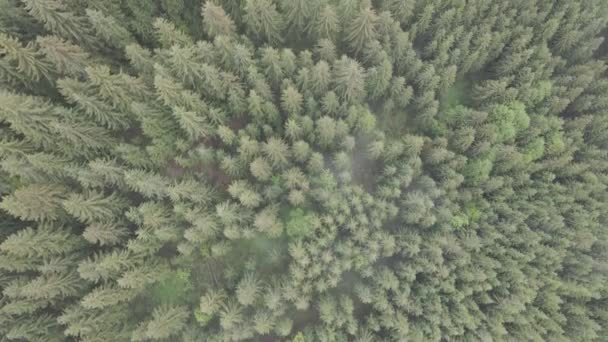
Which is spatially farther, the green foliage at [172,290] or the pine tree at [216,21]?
the green foliage at [172,290]

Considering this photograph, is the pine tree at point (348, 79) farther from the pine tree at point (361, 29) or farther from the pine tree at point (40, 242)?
the pine tree at point (40, 242)

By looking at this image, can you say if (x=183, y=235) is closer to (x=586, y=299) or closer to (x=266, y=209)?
(x=266, y=209)

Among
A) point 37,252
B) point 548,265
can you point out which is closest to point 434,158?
point 548,265

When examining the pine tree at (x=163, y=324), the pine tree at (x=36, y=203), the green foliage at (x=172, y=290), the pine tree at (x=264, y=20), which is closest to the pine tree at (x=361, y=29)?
the pine tree at (x=264, y=20)

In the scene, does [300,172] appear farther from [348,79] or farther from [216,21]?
[216,21]

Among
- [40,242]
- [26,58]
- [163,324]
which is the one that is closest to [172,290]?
[163,324]

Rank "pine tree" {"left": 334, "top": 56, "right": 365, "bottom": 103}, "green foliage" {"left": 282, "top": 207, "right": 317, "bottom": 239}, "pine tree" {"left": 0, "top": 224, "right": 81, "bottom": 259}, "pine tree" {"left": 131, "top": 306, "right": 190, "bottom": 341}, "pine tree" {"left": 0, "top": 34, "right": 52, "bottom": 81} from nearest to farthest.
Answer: "pine tree" {"left": 0, "top": 224, "right": 81, "bottom": 259} < "pine tree" {"left": 0, "top": 34, "right": 52, "bottom": 81} < "pine tree" {"left": 131, "top": 306, "right": 190, "bottom": 341} < "pine tree" {"left": 334, "top": 56, "right": 365, "bottom": 103} < "green foliage" {"left": 282, "top": 207, "right": 317, "bottom": 239}

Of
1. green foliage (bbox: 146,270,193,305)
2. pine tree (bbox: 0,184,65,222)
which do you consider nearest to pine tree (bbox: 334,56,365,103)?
green foliage (bbox: 146,270,193,305)

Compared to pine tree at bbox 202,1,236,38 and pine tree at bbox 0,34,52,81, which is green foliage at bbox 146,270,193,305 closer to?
pine tree at bbox 0,34,52,81

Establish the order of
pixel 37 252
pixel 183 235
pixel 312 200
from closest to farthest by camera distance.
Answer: pixel 37 252, pixel 183 235, pixel 312 200
